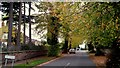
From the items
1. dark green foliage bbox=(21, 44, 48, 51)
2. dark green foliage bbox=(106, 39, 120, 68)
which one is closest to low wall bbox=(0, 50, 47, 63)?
dark green foliage bbox=(21, 44, 48, 51)

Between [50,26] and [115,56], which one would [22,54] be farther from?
[115,56]

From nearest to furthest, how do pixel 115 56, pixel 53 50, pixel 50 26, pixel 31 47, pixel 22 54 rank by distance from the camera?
pixel 115 56, pixel 22 54, pixel 31 47, pixel 50 26, pixel 53 50

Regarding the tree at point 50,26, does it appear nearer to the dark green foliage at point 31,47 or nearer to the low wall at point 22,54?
the dark green foliage at point 31,47

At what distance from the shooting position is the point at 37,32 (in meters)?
66.1

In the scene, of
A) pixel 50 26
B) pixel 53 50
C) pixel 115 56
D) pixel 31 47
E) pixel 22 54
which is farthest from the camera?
pixel 53 50

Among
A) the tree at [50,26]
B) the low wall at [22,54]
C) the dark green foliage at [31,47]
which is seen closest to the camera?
the low wall at [22,54]

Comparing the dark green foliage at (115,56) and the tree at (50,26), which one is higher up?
the tree at (50,26)

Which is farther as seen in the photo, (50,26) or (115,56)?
(50,26)

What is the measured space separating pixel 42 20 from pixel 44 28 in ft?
7.08

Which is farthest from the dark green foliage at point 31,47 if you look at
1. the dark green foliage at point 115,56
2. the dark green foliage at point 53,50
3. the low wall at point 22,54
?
the dark green foliage at point 115,56

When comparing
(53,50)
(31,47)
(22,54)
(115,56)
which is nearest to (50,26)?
(53,50)

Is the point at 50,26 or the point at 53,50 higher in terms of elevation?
the point at 50,26

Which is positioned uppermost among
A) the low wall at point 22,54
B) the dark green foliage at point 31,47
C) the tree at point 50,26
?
the tree at point 50,26

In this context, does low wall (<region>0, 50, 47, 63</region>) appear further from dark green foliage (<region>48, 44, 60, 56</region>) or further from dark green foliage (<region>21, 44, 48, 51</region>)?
dark green foliage (<region>48, 44, 60, 56</region>)
